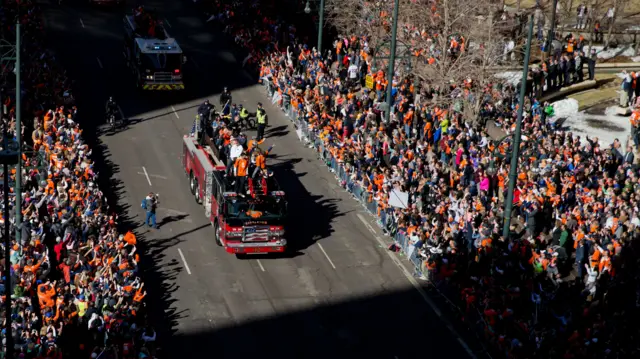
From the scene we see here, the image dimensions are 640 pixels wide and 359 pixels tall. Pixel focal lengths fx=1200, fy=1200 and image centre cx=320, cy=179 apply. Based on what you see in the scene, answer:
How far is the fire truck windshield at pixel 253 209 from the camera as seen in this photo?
4156 cm

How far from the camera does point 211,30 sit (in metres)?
70.9

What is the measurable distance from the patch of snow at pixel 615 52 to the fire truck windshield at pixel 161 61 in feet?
73.6

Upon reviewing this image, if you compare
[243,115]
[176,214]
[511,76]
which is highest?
[511,76]

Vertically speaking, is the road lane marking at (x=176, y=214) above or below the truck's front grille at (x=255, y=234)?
below

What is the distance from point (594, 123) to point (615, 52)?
985 cm

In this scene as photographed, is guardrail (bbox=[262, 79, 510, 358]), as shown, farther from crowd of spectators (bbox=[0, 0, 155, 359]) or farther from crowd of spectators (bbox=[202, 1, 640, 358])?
crowd of spectators (bbox=[0, 0, 155, 359])

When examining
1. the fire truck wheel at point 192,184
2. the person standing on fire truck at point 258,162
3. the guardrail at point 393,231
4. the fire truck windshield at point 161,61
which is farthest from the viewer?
the fire truck windshield at point 161,61

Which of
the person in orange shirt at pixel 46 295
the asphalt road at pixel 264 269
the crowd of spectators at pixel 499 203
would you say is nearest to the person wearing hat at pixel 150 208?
the asphalt road at pixel 264 269

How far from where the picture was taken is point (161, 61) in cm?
5888

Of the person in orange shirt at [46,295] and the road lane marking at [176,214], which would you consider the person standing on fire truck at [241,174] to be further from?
the person in orange shirt at [46,295]

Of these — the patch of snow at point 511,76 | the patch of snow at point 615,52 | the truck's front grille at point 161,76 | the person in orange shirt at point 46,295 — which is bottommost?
the person in orange shirt at point 46,295

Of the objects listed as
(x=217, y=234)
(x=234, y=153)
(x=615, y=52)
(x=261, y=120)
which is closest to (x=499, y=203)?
(x=234, y=153)

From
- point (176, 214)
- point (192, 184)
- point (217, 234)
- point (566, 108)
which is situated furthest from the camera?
point (566, 108)

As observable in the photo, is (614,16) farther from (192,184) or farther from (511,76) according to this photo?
(192,184)
